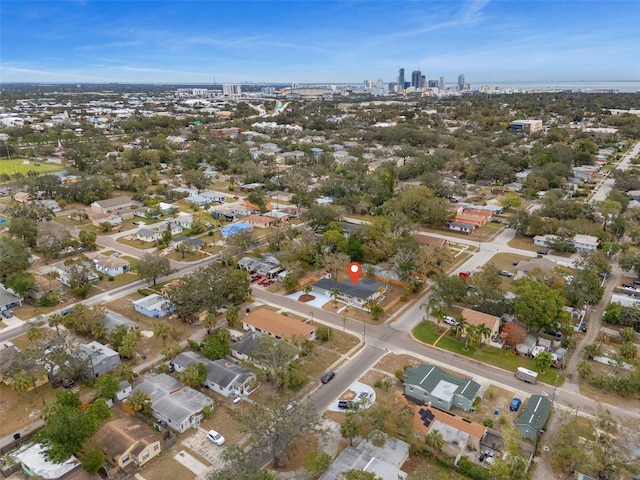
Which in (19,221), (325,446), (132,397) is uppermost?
(19,221)

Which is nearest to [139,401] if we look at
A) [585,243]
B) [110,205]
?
[110,205]

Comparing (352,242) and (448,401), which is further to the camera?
(352,242)

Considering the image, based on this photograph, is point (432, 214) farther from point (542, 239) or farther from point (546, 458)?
point (546, 458)

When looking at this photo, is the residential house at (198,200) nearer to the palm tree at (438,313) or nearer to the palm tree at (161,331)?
the palm tree at (161,331)

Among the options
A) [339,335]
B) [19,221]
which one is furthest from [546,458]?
[19,221]

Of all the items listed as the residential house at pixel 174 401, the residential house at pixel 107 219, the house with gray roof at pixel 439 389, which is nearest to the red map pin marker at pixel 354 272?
the house with gray roof at pixel 439 389

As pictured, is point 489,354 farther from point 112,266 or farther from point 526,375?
point 112,266
